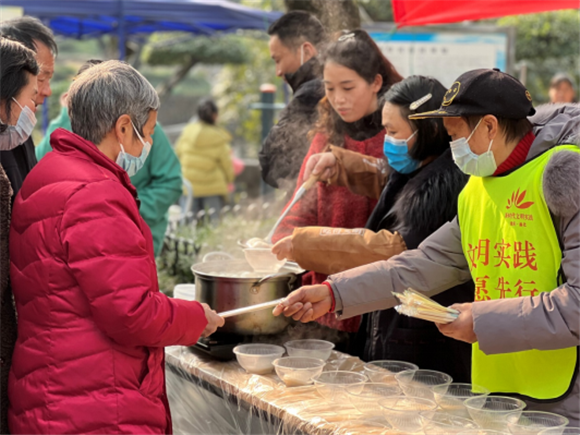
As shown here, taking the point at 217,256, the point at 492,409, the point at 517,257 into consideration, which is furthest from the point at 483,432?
the point at 217,256

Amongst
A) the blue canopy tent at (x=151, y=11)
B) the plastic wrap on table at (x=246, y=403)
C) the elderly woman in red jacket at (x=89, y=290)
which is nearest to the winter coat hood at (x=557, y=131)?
the plastic wrap on table at (x=246, y=403)

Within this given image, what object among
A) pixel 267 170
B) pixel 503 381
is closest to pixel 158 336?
pixel 503 381

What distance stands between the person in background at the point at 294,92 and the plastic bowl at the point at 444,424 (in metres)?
2.18

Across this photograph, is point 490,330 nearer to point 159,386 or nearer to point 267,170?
point 159,386

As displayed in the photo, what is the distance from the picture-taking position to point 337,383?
2.64 metres

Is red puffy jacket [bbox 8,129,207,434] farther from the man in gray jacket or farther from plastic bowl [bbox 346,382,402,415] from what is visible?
the man in gray jacket

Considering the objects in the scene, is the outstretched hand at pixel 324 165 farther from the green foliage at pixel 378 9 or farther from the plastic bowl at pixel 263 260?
the green foliage at pixel 378 9

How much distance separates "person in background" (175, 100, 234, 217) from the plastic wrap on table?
5988 millimetres

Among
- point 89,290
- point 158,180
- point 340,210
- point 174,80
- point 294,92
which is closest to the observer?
point 89,290

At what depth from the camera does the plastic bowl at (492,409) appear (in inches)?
86.7

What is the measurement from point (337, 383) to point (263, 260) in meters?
0.83

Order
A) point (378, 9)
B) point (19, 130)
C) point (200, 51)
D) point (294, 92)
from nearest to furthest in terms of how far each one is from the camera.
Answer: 1. point (19, 130)
2. point (294, 92)
3. point (378, 9)
4. point (200, 51)

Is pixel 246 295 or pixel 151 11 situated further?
pixel 151 11

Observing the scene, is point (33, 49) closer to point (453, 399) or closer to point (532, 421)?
point (453, 399)
